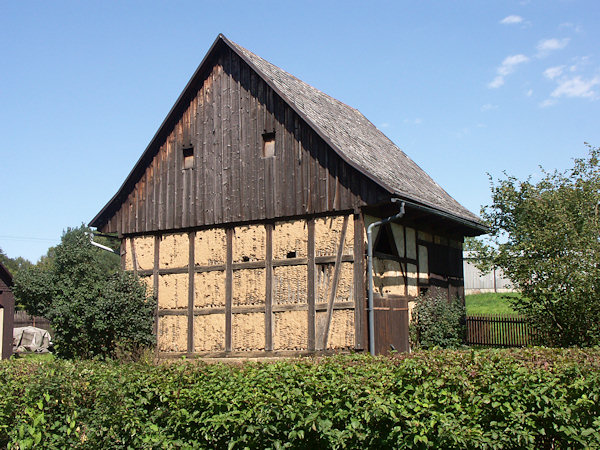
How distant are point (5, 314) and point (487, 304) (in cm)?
2753

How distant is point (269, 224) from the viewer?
16875mm

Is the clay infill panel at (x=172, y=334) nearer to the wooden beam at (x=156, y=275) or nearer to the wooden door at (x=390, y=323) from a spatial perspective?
the wooden beam at (x=156, y=275)

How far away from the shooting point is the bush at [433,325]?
17.2 meters

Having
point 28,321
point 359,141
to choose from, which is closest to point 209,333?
point 359,141

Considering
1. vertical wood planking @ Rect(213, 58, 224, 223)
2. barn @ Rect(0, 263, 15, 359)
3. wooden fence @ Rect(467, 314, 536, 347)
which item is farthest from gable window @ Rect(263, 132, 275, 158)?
barn @ Rect(0, 263, 15, 359)

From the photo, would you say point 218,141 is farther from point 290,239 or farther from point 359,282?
point 359,282

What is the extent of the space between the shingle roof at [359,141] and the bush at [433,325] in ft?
8.13

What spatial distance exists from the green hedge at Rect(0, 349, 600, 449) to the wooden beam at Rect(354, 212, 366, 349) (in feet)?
22.5

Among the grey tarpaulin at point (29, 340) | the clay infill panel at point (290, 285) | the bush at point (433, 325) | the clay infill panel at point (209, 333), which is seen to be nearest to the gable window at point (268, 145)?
the clay infill panel at point (290, 285)

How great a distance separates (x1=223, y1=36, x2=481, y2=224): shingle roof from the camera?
16031 millimetres

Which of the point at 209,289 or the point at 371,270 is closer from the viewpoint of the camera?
the point at 371,270

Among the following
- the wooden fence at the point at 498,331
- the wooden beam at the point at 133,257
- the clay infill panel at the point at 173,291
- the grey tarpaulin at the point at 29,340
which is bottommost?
the grey tarpaulin at the point at 29,340

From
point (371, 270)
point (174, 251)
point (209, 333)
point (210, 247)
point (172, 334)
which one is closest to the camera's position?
point (371, 270)

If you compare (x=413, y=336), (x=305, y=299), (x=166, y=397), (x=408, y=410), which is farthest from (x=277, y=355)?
(x=408, y=410)
